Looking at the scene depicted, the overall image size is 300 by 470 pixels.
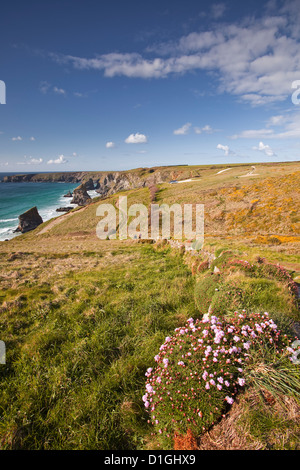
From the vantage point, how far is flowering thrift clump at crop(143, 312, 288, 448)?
8.95ft

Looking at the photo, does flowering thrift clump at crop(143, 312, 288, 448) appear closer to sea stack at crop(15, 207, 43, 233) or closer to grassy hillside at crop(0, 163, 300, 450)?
grassy hillside at crop(0, 163, 300, 450)

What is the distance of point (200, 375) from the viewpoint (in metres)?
2.99

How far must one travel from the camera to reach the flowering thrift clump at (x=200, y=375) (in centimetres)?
273

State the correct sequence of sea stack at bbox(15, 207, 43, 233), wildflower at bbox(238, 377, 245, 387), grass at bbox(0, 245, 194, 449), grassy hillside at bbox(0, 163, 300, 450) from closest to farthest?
grassy hillside at bbox(0, 163, 300, 450) < wildflower at bbox(238, 377, 245, 387) < grass at bbox(0, 245, 194, 449) < sea stack at bbox(15, 207, 43, 233)

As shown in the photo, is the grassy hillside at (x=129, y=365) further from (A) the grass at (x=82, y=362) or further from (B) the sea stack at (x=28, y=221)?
(B) the sea stack at (x=28, y=221)

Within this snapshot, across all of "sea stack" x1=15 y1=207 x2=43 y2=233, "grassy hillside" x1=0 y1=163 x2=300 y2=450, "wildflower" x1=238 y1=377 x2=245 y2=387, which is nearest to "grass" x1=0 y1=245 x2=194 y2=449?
"grassy hillside" x1=0 y1=163 x2=300 y2=450

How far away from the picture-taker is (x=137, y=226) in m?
42.6

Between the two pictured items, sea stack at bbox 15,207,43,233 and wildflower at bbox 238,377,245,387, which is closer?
wildflower at bbox 238,377,245,387

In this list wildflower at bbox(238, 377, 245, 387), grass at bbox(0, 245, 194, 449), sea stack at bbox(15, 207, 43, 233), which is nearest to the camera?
wildflower at bbox(238, 377, 245, 387)

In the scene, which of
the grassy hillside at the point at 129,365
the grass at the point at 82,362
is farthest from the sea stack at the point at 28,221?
the grass at the point at 82,362

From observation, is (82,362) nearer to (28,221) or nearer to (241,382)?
(241,382)

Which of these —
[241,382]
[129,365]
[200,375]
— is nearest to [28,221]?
[129,365]
